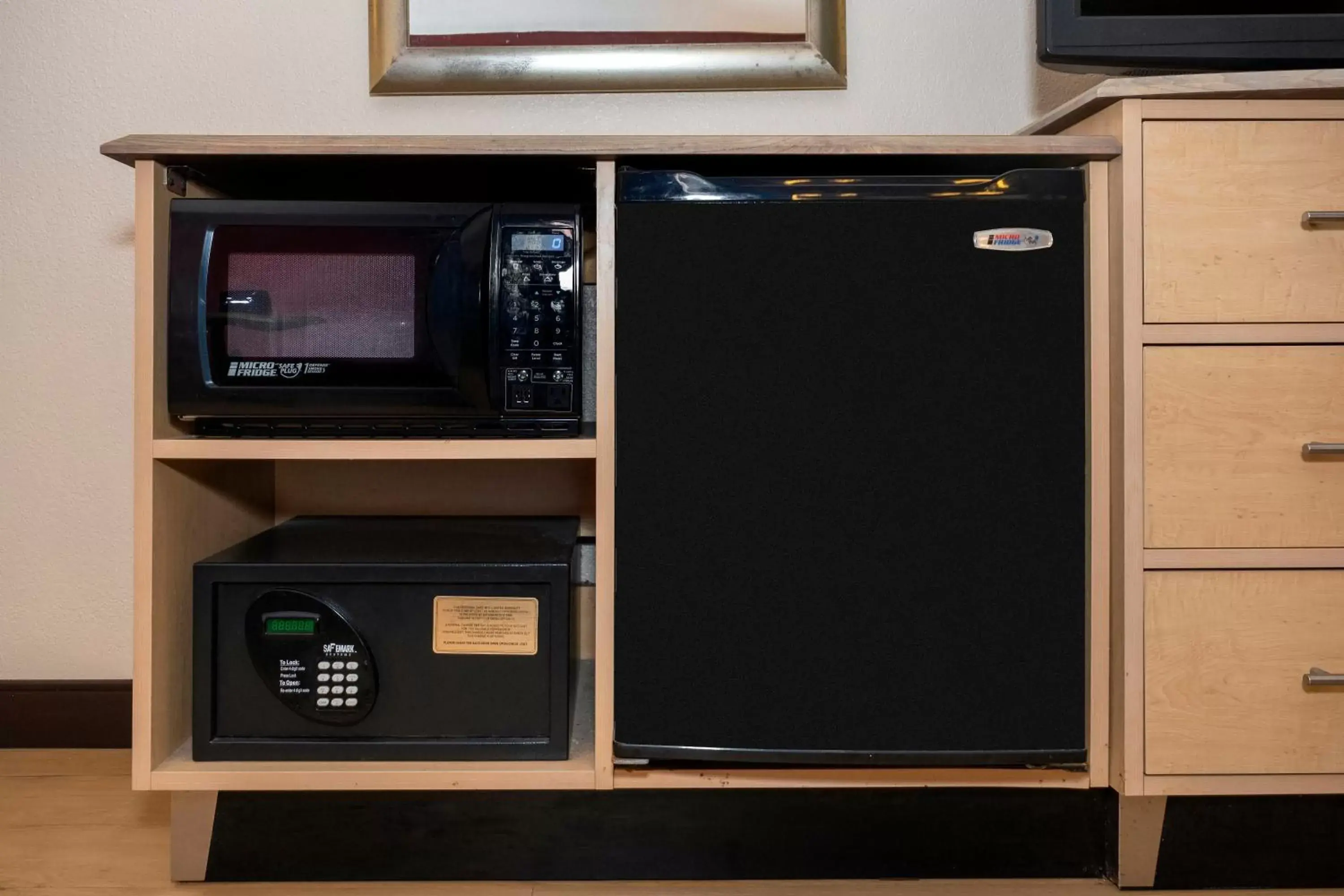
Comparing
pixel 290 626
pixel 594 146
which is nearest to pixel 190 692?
pixel 290 626

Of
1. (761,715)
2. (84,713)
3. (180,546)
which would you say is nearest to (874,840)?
(761,715)

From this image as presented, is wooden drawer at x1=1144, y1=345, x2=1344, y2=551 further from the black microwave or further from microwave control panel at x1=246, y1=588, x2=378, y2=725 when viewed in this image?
microwave control panel at x1=246, y1=588, x2=378, y2=725

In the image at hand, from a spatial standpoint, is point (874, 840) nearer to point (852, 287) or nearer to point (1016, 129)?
point (852, 287)

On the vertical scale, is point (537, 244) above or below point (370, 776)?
above

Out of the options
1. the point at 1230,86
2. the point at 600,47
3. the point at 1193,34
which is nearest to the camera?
the point at 1230,86

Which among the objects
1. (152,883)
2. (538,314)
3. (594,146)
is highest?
(594,146)

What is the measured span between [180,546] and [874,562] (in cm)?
76

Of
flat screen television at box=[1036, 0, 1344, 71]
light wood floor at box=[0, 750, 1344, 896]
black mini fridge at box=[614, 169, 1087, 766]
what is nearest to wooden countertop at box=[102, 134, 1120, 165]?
black mini fridge at box=[614, 169, 1087, 766]

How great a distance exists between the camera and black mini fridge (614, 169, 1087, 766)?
34.0 inches

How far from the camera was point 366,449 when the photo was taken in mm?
899

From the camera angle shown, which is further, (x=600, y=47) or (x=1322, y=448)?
(x=600, y=47)

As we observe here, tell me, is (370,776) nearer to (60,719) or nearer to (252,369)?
(252,369)

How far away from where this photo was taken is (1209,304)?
862 millimetres

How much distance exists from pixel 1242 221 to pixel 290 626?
3.51 feet
